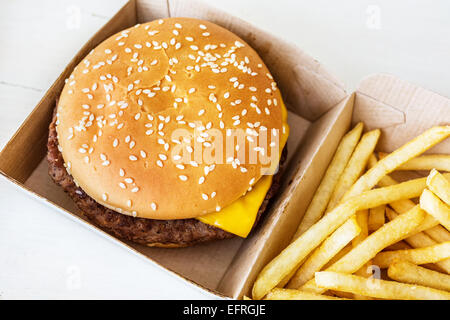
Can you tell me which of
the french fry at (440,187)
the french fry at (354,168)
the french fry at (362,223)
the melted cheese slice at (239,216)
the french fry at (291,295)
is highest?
the french fry at (440,187)

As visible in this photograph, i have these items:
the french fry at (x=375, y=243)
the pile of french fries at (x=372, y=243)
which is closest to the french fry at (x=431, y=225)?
the pile of french fries at (x=372, y=243)

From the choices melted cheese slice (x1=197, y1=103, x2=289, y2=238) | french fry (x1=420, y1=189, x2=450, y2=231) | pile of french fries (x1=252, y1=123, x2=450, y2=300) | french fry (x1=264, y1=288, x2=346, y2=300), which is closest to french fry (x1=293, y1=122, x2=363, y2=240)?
pile of french fries (x1=252, y1=123, x2=450, y2=300)

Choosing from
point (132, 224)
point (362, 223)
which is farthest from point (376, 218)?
point (132, 224)

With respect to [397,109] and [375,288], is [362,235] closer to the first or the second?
[375,288]

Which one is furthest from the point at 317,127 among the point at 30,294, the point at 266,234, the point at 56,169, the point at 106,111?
the point at 30,294

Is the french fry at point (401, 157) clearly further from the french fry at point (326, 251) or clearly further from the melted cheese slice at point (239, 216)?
the melted cheese slice at point (239, 216)

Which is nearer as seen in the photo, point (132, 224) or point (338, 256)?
point (338, 256)
